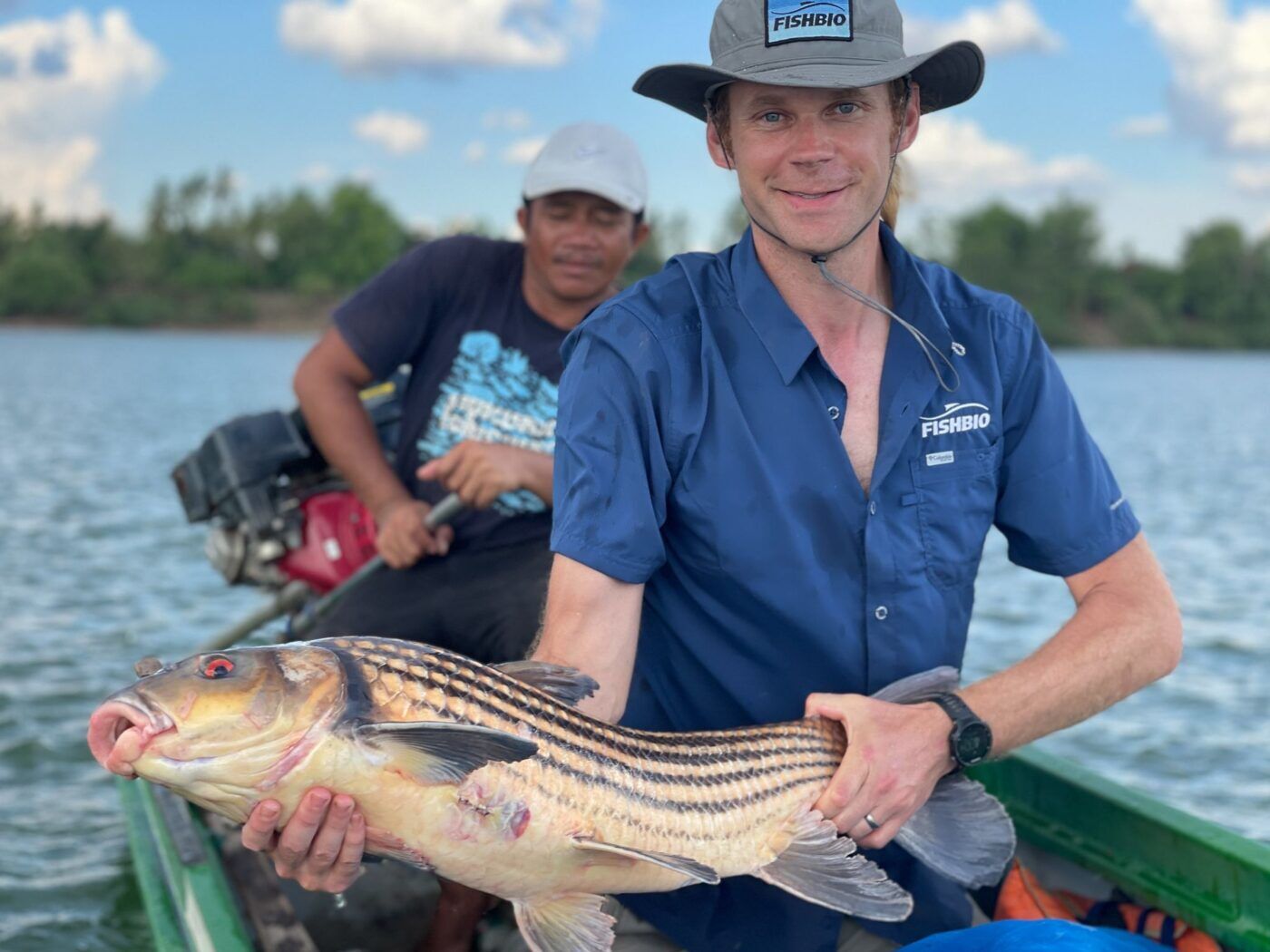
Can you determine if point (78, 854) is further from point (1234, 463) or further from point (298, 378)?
point (1234, 463)

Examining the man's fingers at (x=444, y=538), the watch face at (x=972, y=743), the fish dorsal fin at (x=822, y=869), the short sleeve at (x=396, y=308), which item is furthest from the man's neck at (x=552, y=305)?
the fish dorsal fin at (x=822, y=869)

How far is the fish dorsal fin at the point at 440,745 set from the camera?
232 cm

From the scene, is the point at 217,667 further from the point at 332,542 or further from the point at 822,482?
the point at 332,542

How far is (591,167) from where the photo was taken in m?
5.62

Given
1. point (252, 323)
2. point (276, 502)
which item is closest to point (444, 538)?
point (276, 502)

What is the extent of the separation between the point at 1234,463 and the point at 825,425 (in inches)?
1244

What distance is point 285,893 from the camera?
4.68m

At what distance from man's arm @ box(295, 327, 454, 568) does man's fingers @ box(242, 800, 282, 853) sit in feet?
9.62

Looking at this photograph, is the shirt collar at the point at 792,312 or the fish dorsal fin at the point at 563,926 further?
the shirt collar at the point at 792,312

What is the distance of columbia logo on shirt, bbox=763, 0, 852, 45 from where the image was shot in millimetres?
3062

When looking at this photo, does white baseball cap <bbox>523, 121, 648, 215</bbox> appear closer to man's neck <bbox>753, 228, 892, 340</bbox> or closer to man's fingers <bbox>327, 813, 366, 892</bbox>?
man's neck <bbox>753, 228, 892, 340</bbox>

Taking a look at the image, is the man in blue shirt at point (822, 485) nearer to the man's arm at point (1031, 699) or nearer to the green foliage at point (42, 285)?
the man's arm at point (1031, 699)

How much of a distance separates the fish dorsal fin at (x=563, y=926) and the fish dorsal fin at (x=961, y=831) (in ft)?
2.67

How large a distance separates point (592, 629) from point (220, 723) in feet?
2.91
